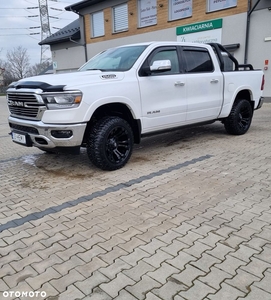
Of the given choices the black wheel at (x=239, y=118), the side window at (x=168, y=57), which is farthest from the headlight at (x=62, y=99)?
the black wheel at (x=239, y=118)

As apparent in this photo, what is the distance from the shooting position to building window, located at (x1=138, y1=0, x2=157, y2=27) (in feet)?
54.2

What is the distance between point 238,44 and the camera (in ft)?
43.0

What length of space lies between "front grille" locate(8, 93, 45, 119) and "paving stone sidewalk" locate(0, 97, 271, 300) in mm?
958

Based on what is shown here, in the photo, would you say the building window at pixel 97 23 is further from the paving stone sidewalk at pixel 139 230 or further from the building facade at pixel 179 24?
the paving stone sidewalk at pixel 139 230

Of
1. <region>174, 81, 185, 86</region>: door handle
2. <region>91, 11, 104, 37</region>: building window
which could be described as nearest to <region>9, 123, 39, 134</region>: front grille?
<region>174, 81, 185, 86</region>: door handle

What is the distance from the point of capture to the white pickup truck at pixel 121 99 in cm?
387

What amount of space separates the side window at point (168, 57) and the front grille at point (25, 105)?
197 centimetres

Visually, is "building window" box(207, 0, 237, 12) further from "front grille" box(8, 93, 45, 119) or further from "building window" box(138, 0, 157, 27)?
"front grille" box(8, 93, 45, 119)

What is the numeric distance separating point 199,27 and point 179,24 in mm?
1331

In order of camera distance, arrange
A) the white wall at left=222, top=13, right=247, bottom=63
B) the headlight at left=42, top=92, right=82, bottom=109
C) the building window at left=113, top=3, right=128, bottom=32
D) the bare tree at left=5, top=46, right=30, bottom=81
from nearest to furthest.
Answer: the headlight at left=42, top=92, right=82, bottom=109, the white wall at left=222, top=13, right=247, bottom=63, the building window at left=113, top=3, right=128, bottom=32, the bare tree at left=5, top=46, right=30, bottom=81

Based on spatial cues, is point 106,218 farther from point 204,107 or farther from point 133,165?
point 204,107

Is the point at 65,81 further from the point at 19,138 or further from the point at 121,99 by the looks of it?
the point at 19,138

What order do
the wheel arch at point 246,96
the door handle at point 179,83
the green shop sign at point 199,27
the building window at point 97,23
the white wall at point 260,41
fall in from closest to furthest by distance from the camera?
the door handle at point 179,83 < the wheel arch at point 246,96 < the white wall at point 260,41 < the green shop sign at point 199,27 < the building window at point 97,23

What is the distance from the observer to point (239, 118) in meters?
6.58
